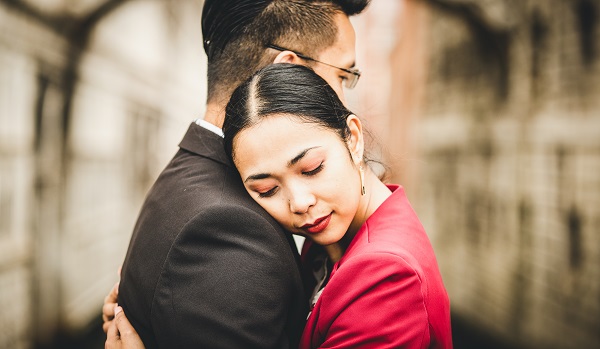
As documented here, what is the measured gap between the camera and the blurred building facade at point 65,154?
171 inches

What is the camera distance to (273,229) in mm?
1286

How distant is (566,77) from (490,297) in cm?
342

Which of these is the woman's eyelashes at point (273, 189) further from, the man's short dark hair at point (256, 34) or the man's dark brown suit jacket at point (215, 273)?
the man's short dark hair at point (256, 34)

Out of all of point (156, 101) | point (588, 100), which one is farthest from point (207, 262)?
point (156, 101)

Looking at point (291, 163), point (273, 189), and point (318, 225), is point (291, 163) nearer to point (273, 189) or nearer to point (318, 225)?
point (273, 189)

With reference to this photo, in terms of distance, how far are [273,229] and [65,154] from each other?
192 inches

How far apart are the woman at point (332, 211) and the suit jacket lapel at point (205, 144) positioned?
0.07 m

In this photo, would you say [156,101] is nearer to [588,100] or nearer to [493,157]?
[493,157]

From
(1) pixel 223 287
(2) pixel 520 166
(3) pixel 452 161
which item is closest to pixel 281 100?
(1) pixel 223 287

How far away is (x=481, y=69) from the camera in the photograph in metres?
6.85

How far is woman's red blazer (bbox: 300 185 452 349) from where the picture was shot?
123cm

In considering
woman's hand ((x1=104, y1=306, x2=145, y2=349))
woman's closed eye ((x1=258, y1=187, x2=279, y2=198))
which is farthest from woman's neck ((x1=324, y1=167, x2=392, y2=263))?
woman's hand ((x1=104, y1=306, x2=145, y2=349))

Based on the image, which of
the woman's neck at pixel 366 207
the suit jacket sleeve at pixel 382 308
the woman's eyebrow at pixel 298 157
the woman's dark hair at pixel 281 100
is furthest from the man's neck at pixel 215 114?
the suit jacket sleeve at pixel 382 308

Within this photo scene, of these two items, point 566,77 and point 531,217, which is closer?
point 566,77
